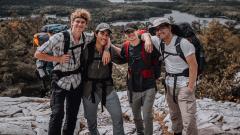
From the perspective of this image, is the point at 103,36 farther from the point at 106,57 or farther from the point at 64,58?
the point at 64,58

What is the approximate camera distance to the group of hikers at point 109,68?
5855 millimetres

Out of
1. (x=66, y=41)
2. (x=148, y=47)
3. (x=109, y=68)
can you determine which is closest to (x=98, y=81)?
(x=109, y=68)

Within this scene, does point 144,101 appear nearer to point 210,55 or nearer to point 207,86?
point 207,86

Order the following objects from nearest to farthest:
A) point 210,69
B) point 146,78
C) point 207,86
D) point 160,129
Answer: point 146,78, point 160,129, point 207,86, point 210,69

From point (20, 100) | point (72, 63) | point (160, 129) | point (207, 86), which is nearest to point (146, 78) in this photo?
point (72, 63)

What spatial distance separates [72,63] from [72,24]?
673 millimetres

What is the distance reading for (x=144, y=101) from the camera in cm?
643

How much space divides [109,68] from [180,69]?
1.27m

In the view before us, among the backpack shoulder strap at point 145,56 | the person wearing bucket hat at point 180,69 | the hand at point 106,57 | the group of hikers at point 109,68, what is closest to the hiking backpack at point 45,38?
the group of hikers at point 109,68

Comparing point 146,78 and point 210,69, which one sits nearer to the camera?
point 146,78

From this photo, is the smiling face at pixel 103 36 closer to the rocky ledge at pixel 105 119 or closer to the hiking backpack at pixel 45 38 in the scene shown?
the hiking backpack at pixel 45 38

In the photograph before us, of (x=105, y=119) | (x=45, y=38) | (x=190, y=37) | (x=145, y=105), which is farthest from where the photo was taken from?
(x=105, y=119)

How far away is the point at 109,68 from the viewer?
623 centimetres

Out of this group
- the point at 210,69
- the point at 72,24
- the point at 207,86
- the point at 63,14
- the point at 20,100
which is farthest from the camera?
the point at 63,14
